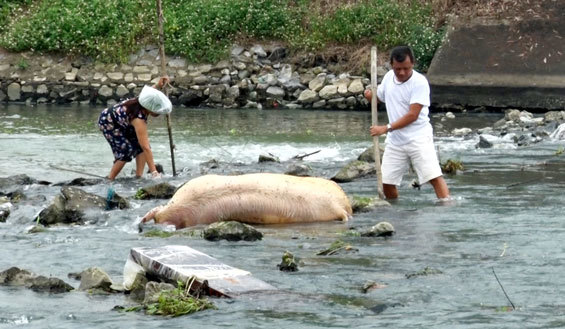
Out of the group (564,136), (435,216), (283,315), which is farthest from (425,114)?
(564,136)

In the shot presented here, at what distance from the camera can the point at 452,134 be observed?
19828mm

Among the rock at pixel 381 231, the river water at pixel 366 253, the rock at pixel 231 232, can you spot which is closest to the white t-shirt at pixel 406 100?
the river water at pixel 366 253

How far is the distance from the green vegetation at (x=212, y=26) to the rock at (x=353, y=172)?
39.2 feet

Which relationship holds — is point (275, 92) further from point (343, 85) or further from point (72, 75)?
point (72, 75)

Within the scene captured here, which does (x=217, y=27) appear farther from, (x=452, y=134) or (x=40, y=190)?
(x=40, y=190)

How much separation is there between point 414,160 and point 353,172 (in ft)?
8.02

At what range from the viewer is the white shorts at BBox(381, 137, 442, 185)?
11.4m

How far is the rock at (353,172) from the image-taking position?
539 inches

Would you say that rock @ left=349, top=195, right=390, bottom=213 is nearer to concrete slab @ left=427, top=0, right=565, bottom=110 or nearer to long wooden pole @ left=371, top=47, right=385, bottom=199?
long wooden pole @ left=371, top=47, right=385, bottom=199

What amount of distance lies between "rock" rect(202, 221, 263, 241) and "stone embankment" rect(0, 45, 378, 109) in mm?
15680

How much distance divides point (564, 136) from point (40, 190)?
8531mm

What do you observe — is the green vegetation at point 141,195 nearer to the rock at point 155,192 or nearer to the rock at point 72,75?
the rock at point 155,192

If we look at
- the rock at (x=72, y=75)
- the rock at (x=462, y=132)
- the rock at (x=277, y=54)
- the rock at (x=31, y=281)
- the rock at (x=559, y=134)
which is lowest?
the rock at (x=462, y=132)

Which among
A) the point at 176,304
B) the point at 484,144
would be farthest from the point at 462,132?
the point at 176,304
